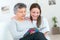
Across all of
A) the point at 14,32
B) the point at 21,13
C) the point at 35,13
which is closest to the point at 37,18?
the point at 35,13

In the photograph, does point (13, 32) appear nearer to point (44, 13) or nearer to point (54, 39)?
point (54, 39)

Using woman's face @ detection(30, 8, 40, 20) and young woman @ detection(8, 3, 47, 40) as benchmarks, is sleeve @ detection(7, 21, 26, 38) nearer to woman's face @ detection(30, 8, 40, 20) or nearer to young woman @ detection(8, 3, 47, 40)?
young woman @ detection(8, 3, 47, 40)

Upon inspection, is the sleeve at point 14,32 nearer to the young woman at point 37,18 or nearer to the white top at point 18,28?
the white top at point 18,28

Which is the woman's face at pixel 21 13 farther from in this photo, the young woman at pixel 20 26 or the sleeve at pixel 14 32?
the sleeve at pixel 14 32

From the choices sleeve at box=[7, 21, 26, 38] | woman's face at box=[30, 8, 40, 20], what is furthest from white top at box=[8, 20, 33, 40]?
woman's face at box=[30, 8, 40, 20]

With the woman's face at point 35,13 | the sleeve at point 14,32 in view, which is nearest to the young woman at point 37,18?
the woman's face at point 35,13

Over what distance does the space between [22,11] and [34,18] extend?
15 cm

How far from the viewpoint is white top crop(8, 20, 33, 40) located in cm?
146

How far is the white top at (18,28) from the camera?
4.80 feet

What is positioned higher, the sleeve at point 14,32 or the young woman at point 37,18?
the young woman at point 37,18

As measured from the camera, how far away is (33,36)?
141 cm

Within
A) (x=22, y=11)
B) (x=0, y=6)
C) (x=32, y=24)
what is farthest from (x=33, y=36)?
(x=0, y=6)

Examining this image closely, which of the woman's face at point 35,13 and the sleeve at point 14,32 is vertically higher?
the woman's face at point 35,13

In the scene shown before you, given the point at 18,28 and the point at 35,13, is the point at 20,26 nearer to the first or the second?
the point at 18,28
